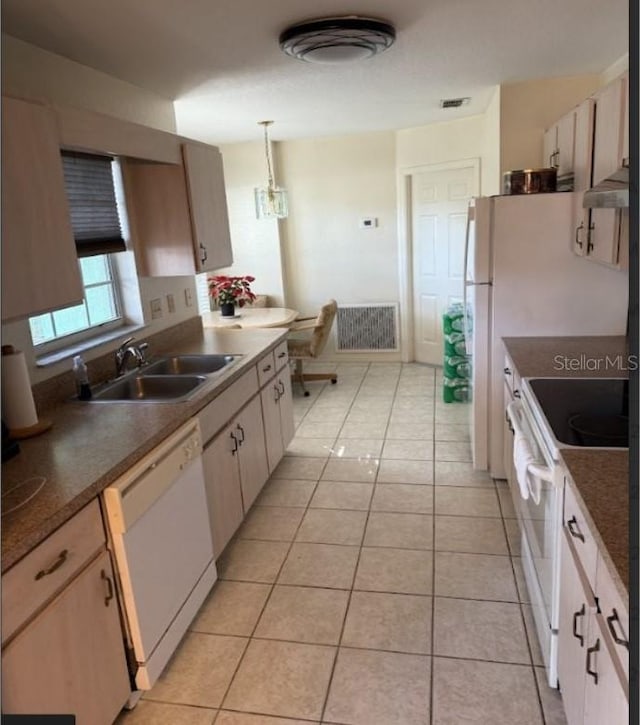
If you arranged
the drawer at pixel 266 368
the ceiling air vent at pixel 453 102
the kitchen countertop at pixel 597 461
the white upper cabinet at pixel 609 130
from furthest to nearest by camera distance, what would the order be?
the ceiling air vent at pixel 453 102
the drawer at pixel 266 368
the white upper cabinet at pixel 609 130
the kitchen countertop at pixel 597 461

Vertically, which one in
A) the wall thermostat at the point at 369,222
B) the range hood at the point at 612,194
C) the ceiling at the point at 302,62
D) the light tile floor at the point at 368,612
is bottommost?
the light tile floor at the point at 368,612

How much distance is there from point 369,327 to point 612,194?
178 inches

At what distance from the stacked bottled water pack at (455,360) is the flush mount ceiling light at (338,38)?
7.24 feet

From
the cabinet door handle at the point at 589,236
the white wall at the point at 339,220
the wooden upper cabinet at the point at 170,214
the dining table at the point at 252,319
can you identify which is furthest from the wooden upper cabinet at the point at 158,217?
the white wall at the point at 339,220

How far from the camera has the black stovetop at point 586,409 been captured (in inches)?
72.0

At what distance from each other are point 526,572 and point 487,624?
1.00 ft

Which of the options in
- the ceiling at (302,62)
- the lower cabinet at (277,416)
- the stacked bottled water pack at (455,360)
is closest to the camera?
the ceiling at (302,62)

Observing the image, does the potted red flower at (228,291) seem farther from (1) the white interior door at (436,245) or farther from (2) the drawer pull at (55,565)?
(2) the drawer pull at (55,565)

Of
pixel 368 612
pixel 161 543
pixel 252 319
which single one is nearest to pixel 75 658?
pixel 161 543

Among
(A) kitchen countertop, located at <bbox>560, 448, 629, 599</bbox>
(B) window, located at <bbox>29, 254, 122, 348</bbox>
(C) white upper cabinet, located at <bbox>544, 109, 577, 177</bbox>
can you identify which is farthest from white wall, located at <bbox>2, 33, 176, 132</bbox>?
(C) white upper cabinet, located at <bbox>544, 109, 577, 177</bbox>

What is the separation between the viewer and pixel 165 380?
8.79 ft

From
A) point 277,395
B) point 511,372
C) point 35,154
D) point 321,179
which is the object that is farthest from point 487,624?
point 321,179

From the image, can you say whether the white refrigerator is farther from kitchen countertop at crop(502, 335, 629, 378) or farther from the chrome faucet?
the chrome faucet

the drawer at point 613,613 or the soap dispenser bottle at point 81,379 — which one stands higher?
the soap dispenser bottle at point 81,379
